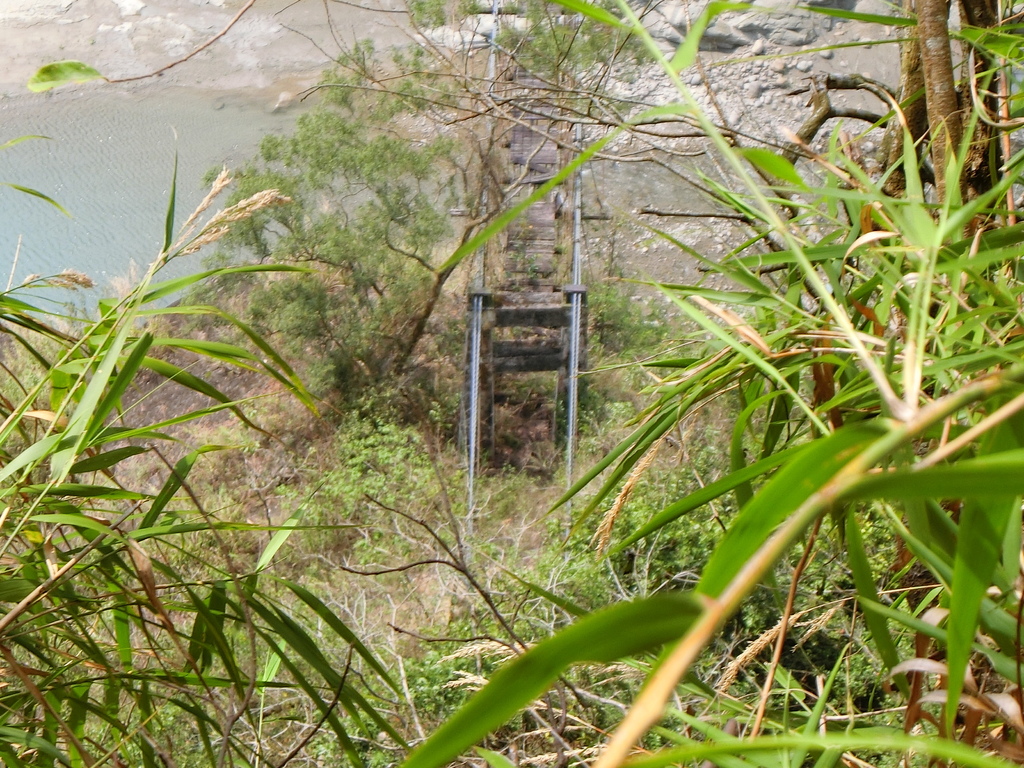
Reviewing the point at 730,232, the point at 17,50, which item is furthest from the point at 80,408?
the point at 17,50

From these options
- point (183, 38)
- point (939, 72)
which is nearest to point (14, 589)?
point (939, 72)

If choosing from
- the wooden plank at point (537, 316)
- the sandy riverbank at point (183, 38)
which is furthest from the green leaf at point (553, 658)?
the sandy riverbank at point (183, 38)

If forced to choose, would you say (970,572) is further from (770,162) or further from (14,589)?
(14,589)

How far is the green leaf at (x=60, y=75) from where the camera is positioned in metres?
0.22

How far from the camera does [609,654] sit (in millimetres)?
76

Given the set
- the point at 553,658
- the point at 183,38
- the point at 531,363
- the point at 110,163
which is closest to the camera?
the point at 553,658

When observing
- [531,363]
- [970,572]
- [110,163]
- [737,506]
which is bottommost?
[531,363]

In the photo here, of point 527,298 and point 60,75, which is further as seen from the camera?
point 527,298

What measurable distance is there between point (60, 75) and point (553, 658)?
232mm

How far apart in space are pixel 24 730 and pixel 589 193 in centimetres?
444

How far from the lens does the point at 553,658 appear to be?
3.0 inches

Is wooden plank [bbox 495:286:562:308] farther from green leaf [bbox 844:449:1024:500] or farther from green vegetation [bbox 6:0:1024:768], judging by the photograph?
green leaf [bbox 844:449:1024:500]

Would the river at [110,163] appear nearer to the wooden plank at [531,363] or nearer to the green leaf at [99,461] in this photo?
the wooden plank at [531,363]

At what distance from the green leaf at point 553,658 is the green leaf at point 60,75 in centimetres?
22
